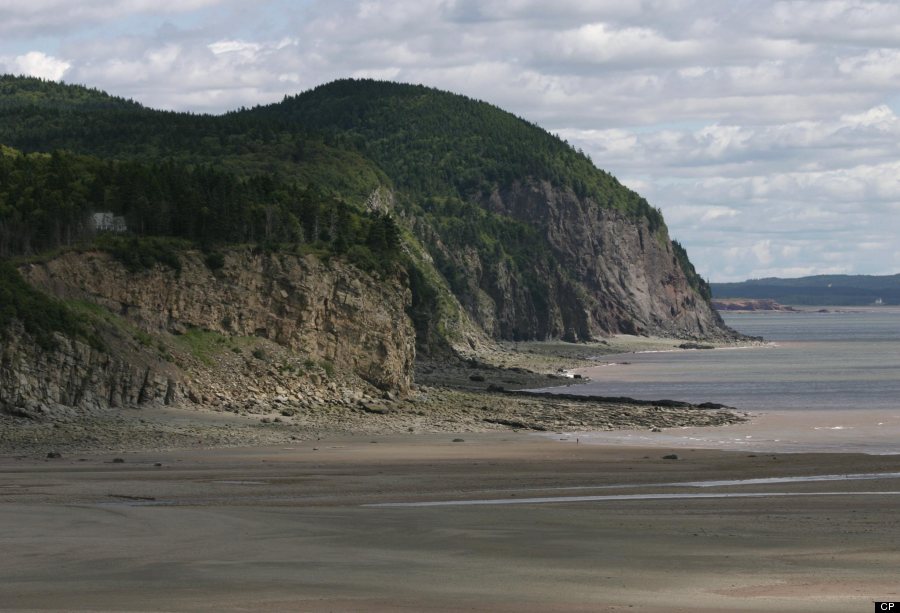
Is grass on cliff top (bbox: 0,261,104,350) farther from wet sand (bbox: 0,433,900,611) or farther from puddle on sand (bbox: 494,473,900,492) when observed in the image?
puddle on sand (bbox: 494,473,900,492)

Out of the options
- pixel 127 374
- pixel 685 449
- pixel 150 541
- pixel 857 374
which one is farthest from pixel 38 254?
pixel 857 374

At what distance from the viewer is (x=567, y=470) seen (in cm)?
4647

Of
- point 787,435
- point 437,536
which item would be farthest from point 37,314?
point 787,435

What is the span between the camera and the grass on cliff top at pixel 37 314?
57500 mm

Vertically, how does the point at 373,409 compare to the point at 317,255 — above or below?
below

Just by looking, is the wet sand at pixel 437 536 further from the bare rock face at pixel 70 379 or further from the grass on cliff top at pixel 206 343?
the grass on cliff top at pixel 206 343

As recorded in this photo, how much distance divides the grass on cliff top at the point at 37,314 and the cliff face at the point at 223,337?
1.89 feet

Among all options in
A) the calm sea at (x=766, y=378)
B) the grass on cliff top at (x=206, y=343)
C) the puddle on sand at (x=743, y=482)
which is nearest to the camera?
the puddle on sand at (x=743, y=482)

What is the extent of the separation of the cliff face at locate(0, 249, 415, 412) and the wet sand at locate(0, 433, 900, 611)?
11.4 m

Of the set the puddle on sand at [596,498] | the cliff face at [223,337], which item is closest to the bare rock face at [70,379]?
the cliff face at [223,337]

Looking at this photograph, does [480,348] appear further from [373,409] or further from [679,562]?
[679,562]

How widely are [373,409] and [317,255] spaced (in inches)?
430

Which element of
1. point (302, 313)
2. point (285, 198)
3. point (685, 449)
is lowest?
point (685, 449)

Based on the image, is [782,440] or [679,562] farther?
[782,440]
